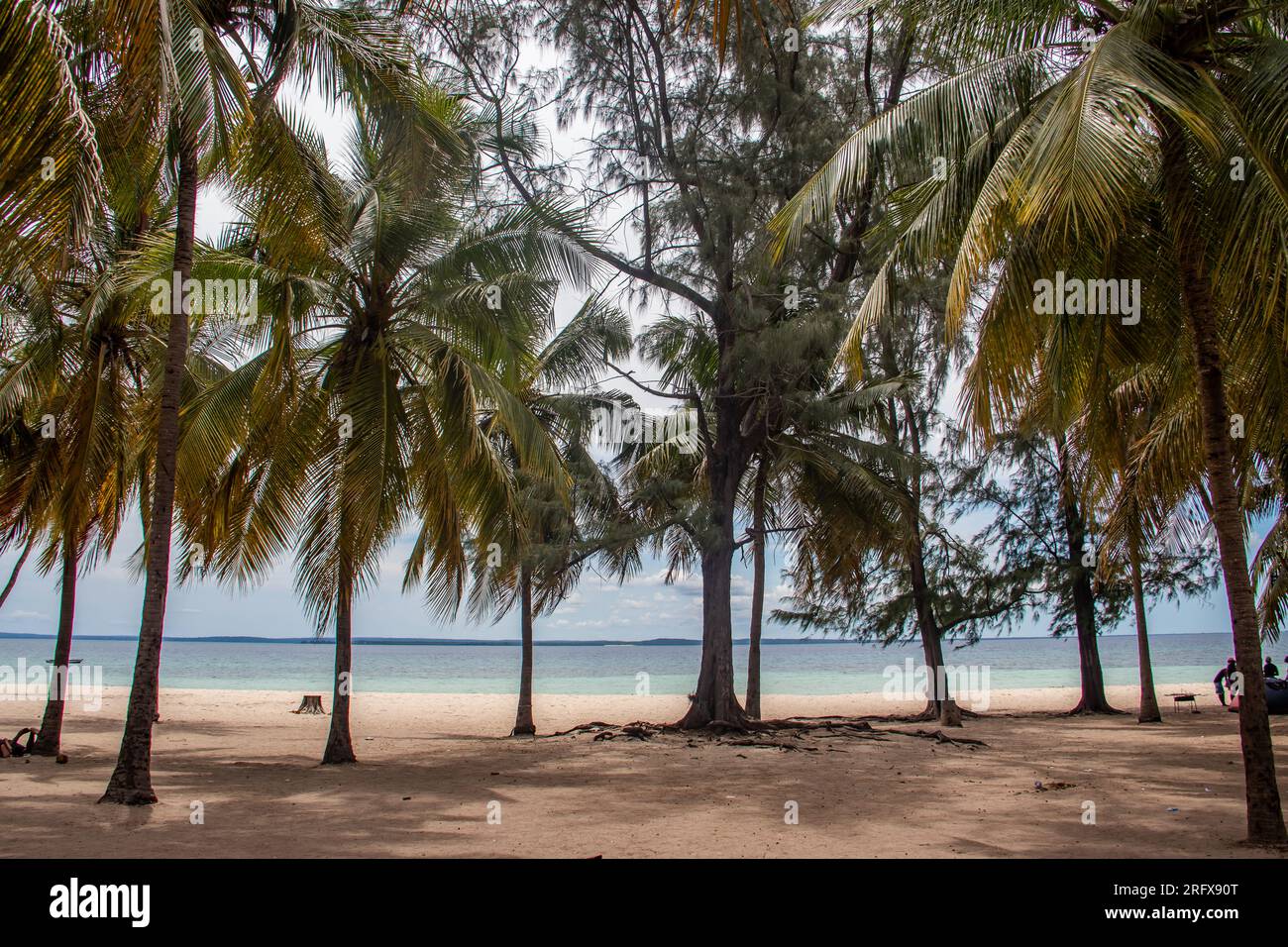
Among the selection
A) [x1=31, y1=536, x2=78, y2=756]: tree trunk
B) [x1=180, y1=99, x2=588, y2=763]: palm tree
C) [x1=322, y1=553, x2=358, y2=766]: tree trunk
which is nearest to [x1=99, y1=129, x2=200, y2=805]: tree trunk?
[x1=180, y1=99, x2=588, y2=763]: palm tree

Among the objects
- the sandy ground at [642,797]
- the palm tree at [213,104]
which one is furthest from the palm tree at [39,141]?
the sandy ground at [642,797]

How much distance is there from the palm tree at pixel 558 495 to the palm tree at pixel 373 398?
7.24 ft

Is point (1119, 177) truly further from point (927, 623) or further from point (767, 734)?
point (927, 623)

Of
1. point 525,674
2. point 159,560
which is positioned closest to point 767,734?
point 525,674

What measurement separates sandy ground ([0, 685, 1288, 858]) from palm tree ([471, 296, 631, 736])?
8.07 ft

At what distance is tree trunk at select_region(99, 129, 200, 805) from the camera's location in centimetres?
864

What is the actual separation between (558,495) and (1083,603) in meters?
12.4

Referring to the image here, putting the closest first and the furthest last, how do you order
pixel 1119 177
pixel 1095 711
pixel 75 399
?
pixel 1119 177, pixel 75 399, pixel 1095 711

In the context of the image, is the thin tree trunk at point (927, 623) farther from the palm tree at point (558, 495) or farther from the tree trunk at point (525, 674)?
the tree trunk at point (525, 674)

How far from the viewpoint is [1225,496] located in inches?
275

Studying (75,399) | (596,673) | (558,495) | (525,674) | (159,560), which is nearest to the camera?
(159,560)

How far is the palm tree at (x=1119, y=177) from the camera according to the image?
6.43m

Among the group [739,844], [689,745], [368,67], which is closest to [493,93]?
[368,67]

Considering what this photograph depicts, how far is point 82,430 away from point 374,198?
434 cm
